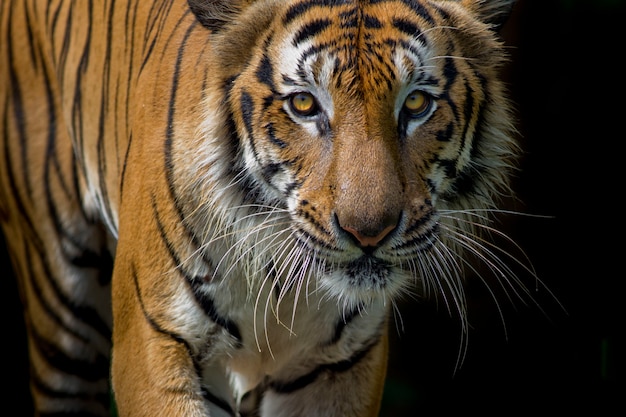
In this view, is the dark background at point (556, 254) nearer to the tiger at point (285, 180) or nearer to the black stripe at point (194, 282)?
the tiger at point (285, 180)

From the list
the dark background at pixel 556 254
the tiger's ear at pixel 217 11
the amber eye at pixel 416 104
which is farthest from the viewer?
the dark background at pixel 556 254

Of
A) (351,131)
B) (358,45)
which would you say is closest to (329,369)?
(351,131)

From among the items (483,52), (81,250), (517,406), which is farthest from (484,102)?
(517,406)

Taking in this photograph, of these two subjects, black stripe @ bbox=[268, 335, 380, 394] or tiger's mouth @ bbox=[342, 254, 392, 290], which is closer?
tiger's mouth @ bbox=[342, 254, 392, 290]

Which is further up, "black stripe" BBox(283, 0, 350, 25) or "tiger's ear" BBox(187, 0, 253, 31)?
"black stripe" BBox(283, 0, 350, 25)

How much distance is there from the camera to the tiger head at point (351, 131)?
7.09ft

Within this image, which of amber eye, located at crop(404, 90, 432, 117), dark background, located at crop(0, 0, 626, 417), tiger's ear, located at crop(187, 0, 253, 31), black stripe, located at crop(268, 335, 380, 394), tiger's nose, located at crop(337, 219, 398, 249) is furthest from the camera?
dark background, located at crop(0, 0, 626, 417)

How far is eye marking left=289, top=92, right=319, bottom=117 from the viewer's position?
2203 mm

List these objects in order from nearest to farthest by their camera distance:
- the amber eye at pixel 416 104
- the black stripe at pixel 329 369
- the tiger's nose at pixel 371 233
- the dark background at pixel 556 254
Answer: the tiger's nose at pixel 371 233, the amber eye at pixel 416 104, the black stripe at pixel 329 369, the dark background at pixel 556 254

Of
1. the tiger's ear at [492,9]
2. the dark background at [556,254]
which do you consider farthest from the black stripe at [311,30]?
the dark background at [556,254]

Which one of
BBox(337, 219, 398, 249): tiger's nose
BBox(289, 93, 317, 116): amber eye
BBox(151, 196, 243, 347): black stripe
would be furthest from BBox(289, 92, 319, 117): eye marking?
BBox(151, 196, 243, 347): black stripe

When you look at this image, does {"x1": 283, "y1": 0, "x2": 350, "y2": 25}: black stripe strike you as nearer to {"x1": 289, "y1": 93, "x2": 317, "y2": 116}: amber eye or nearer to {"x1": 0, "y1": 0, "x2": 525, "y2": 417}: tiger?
{"x1": 0, "y1": 0, "x2": 525, "y2": 417}: tiger

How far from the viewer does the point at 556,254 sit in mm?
4336

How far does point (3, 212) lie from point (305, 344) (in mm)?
1258
